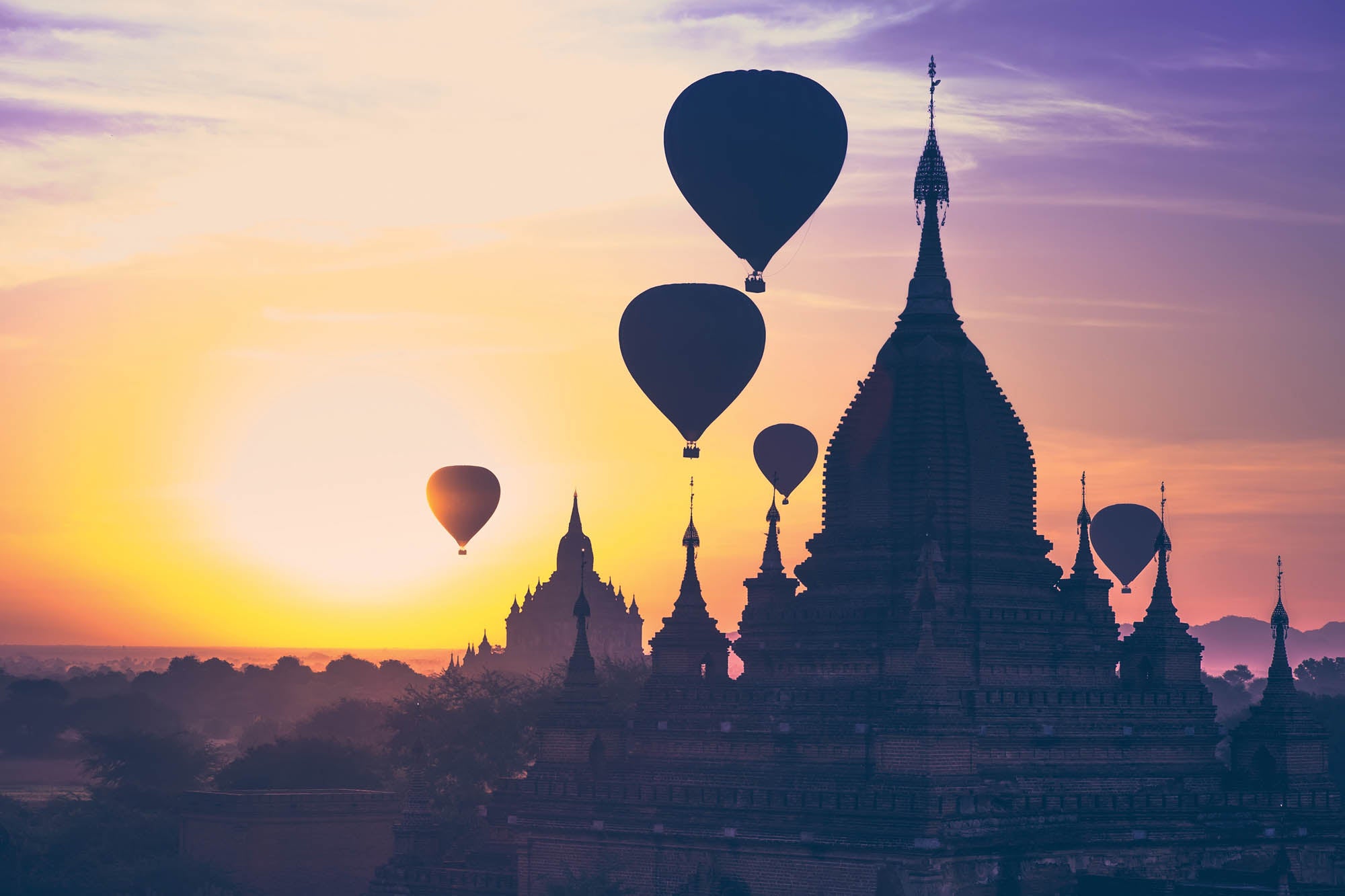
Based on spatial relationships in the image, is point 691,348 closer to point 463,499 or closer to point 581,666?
point 581,666

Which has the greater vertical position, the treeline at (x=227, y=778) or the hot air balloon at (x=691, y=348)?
the hot air balloon at (x=691, y=348)

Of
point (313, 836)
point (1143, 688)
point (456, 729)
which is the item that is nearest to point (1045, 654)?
point (1143, 688)

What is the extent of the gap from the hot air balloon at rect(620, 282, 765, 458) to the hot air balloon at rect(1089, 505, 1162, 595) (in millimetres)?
23510

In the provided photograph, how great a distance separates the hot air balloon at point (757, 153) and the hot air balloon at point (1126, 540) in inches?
1032

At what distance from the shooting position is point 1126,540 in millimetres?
99938

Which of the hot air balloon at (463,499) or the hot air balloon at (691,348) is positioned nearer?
the hot air balloon at (691,348)

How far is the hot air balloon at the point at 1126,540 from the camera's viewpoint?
99812mm

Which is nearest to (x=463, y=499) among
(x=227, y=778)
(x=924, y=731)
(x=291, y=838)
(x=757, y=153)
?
(x=227, y=778)

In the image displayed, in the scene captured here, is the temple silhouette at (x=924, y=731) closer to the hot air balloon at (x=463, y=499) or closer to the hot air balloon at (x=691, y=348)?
the hot air balloon at (x=691, y=348)

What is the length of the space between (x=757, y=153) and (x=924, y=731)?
67.2 feet

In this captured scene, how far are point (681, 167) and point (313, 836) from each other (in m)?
27.5

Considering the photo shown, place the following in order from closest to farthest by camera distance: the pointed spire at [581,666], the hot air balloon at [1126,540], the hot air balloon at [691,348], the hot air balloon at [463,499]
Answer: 1. the pointed spire at [581,666]
2. the hot air balloon at [691,348]
3. the hot air balloon at [1126,540]
4. the hot air balloon at [463,499]

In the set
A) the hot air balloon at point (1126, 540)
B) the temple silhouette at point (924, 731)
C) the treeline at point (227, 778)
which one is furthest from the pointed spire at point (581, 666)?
the hot air balloon at point (1126, 540)

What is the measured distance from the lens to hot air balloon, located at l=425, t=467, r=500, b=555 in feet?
371
